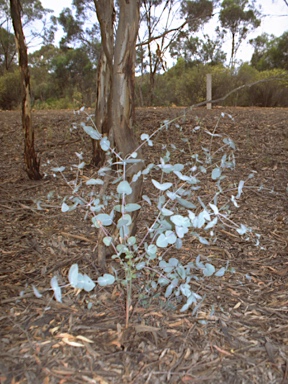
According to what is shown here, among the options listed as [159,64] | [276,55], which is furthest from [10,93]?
[276,55]

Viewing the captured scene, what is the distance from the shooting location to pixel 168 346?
5.63ft

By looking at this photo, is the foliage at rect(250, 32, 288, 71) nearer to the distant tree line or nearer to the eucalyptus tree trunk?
the distant tree line

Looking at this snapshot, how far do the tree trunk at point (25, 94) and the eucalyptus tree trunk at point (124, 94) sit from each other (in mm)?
1983

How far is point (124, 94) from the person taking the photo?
7.61 ft

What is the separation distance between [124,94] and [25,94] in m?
2.11

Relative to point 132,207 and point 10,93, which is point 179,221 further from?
point 10,93

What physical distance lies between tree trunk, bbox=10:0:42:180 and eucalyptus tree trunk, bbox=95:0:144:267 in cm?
198

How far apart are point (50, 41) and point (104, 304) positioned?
62.9 feet

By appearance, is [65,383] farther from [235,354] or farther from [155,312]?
[235,354]

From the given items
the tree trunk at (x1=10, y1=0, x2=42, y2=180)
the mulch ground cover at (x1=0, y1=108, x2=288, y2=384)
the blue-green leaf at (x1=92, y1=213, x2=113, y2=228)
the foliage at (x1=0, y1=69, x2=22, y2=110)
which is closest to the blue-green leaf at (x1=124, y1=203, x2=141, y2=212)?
the blue-green leaf at (x1=92, y1=213, x2=113, y2=228)

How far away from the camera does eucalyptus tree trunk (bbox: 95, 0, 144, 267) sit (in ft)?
7.32

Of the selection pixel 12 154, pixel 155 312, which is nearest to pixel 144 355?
pixel 155 312

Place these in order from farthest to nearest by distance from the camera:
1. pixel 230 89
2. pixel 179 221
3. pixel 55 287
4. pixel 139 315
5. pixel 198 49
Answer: pixel 198 49, pixel 230 89, pixel 139 315, pixel 179 221, pixel 55 287

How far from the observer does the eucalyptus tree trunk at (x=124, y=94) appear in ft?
7.32
